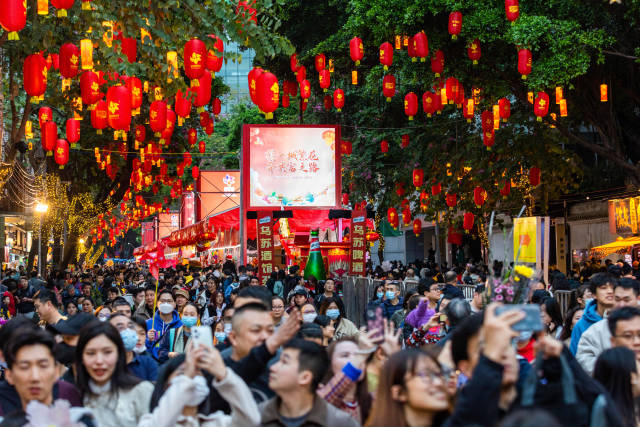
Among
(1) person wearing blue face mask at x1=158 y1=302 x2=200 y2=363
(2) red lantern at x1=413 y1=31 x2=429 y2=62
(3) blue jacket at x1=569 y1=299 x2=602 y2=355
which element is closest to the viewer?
(3) blue jacket at x1=569 y1=299 x2=602 y2=355

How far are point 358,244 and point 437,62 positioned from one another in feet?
20.6

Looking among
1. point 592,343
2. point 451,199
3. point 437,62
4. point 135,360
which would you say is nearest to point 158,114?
point 437,62

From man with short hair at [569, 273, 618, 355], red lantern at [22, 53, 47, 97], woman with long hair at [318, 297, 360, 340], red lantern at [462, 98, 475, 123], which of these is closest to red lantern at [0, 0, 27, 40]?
red lantern at [22, 53, 47, 97]

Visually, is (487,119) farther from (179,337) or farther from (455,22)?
(179,337)

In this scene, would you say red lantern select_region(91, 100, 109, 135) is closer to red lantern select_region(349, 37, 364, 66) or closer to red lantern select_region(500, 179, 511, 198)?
red lantern select_region(349, 37, 364, 66)

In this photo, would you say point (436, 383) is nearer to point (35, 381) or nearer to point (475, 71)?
point (35, 381)

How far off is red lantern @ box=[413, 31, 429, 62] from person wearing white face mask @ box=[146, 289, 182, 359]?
7718mm

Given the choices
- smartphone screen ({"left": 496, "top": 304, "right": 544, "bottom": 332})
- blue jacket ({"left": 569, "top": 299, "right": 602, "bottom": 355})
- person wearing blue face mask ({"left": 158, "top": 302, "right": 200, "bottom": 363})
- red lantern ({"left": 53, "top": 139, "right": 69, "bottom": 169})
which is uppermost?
red lantern ({"left": 53, "top": 139, "right": 69, "bottom": 169})

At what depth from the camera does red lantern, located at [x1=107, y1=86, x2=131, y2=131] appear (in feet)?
43.5

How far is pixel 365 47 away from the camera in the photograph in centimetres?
1817

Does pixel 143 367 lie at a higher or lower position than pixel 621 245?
lower

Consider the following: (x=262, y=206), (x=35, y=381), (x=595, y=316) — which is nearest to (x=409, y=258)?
(x=262, y=206)

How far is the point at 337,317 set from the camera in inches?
392

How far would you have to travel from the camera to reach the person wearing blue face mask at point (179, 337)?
28.1 feet
